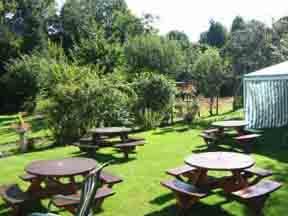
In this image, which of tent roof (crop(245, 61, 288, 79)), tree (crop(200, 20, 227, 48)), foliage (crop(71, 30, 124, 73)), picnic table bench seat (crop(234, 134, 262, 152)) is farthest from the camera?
tree (crop(200, 20, 227, 48))

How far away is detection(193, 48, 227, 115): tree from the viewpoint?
51.7ft

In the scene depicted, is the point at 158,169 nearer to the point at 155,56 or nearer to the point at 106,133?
the point at 106,133

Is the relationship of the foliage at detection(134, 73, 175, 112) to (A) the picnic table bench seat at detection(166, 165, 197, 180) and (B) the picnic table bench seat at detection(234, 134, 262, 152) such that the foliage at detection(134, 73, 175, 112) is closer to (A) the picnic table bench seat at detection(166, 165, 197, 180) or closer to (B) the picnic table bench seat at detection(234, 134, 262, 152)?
(B) the picnic table bench seat at detection(234, 134, 262, 152)

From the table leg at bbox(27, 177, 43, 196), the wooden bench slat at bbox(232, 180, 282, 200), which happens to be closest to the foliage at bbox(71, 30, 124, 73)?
the table leg at bbox(27, 177, 43, 196)

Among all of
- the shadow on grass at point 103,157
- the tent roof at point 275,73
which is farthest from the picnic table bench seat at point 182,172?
the tent roof at point 275,73

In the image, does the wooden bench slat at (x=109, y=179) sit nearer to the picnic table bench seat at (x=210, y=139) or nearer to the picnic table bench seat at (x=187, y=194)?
the picnic table bench seat at (x=187, y=194)

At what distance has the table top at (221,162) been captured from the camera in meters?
4.58

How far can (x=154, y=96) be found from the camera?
1291 cm

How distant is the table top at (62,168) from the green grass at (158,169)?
0.68 m

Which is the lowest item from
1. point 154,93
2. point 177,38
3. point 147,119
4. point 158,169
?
point 158,169

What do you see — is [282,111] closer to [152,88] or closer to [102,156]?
[152,88]

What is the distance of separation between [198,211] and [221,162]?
0.78m

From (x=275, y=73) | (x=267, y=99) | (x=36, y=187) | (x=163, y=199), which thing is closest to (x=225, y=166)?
(x=163, y=199)

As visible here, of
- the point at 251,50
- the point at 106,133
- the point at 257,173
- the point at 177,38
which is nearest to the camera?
the point at 257,173
